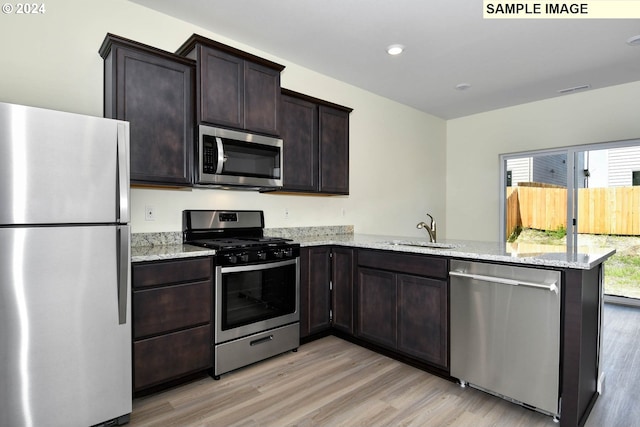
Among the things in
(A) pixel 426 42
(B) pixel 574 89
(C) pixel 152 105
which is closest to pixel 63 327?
(C) pixel 152 105

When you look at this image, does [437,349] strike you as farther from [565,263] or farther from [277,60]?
[277,60]

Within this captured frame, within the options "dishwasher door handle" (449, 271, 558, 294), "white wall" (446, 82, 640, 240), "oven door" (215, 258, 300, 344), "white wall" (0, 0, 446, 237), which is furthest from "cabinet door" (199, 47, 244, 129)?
"white wall" (446, 82, 640, 240)

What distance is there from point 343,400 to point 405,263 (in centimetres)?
104

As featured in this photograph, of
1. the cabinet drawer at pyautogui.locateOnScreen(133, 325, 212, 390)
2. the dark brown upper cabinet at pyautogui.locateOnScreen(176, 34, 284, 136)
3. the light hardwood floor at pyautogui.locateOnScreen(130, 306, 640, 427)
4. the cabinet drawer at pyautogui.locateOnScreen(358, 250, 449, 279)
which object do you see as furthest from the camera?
the dark brown upper cabinet at pyautogui.locateOnScreen(176, 34, 284, 136)

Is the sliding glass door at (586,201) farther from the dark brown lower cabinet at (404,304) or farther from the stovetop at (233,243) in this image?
the stovetop at (233,243)

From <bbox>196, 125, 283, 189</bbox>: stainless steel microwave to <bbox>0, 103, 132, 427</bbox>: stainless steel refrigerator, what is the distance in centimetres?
68

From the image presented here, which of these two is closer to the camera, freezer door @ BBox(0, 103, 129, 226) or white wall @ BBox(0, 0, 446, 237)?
freezer door @ BBox(0, 103, 129, 226)

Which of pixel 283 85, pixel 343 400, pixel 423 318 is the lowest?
pixel 343 400

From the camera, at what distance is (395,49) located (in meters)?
3.26

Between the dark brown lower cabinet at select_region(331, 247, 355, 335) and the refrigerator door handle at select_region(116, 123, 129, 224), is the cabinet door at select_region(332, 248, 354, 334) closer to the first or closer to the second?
the dark brown lower cabinet at select_region(331, 247, 355, 335)

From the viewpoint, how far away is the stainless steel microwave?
2.55m

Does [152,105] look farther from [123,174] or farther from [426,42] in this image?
[426,42]

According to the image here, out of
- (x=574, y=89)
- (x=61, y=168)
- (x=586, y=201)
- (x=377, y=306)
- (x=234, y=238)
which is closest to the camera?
(x=61, y=168)

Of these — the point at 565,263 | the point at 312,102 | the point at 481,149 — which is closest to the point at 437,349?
the point at 565,263
